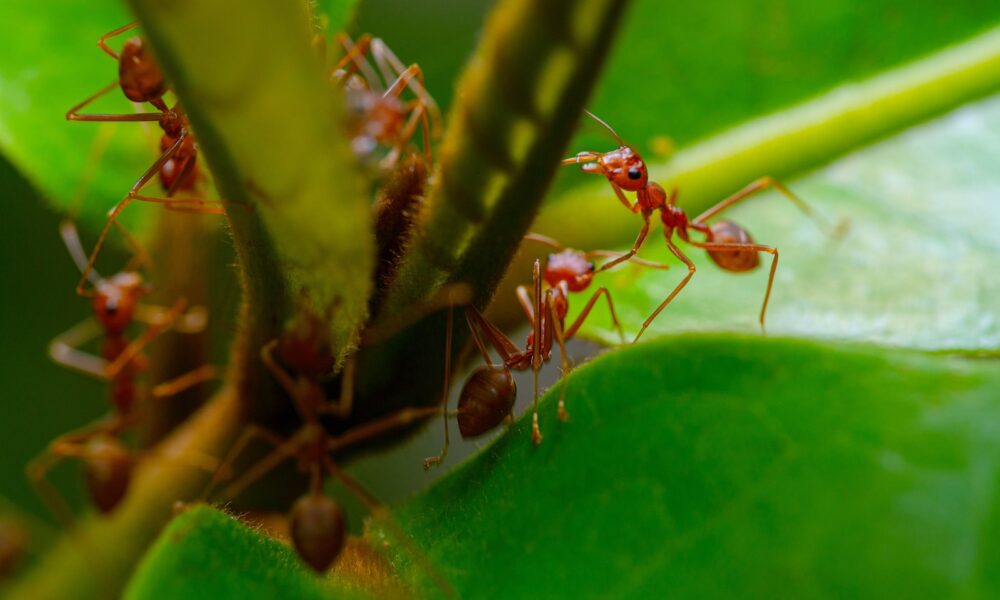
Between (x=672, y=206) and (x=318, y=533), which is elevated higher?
(x=318, y=533)

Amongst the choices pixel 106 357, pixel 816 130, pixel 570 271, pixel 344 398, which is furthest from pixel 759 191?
pixel 106 357

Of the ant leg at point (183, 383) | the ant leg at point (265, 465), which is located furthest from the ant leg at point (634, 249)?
the ant leg at point (183, 383)

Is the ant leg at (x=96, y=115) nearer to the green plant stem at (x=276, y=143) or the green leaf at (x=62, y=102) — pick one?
the green leaf at (x=62, y=102)

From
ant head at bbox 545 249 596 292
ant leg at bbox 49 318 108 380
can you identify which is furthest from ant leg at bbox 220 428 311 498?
ant leg at bbox 49 318 108 380

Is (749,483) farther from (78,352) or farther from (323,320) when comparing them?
(78,352)

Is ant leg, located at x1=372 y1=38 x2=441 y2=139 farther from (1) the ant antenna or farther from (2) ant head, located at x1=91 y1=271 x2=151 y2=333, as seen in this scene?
(2) ant head, located at x1=91 y1=271 x2=151 y2=333

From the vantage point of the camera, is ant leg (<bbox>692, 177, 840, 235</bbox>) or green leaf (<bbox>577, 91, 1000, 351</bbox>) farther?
ant leg (<bbox>692, 177, 840, 235</bbox>)

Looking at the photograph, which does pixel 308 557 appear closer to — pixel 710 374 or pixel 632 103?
pixel 710 374
